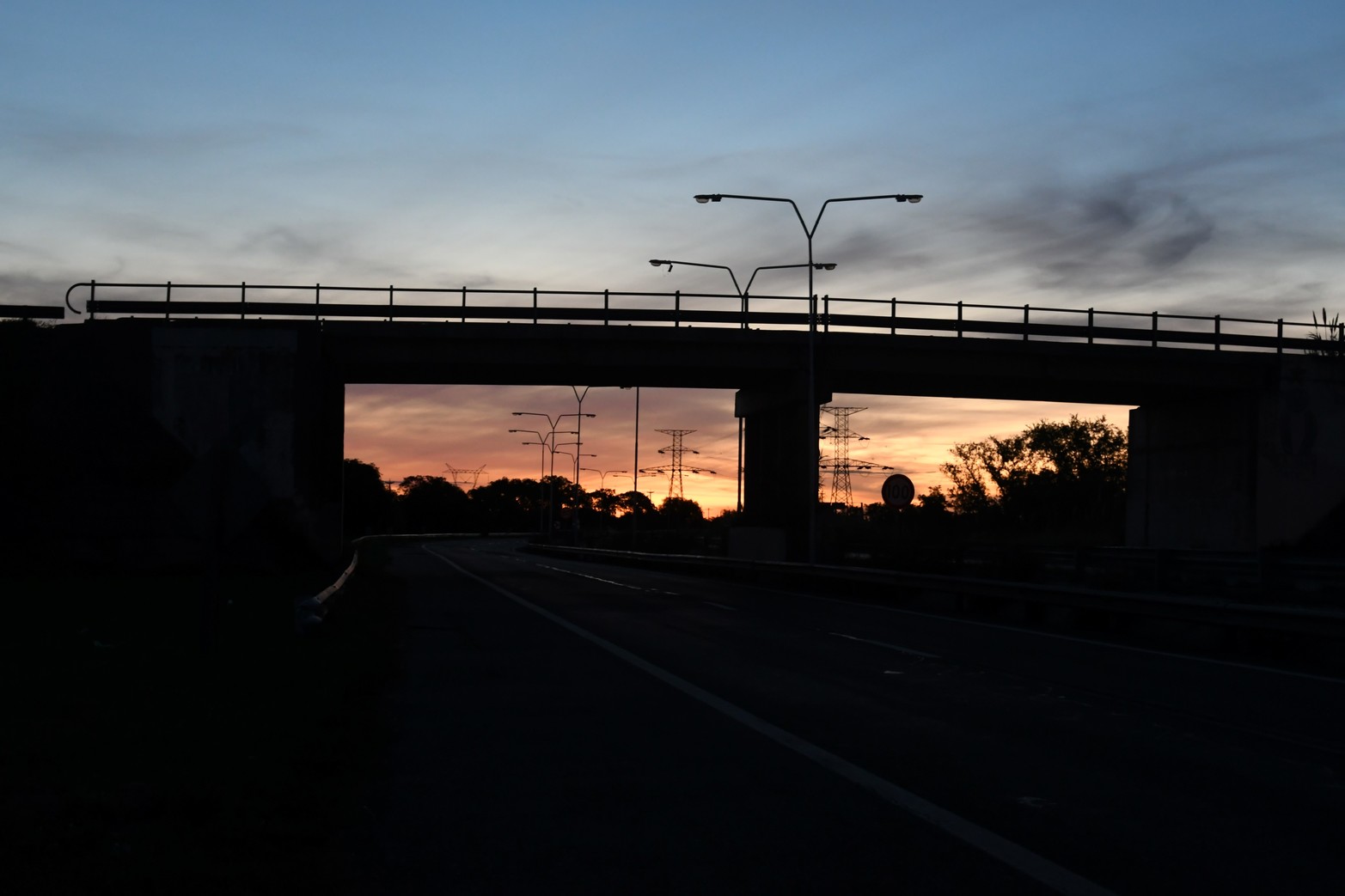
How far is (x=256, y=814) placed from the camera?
6.91 metres

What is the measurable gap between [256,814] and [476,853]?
1.27m

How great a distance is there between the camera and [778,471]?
47562 millimetres

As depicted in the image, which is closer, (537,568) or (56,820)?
(56,820)

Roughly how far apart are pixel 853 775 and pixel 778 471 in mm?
39194

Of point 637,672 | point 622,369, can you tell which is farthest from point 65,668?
point 622,369

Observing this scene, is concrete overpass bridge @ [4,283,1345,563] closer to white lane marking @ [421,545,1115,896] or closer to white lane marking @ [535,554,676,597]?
white lane marking @ [535,554,676,597]

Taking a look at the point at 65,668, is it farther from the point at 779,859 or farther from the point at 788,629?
the point at 788,629

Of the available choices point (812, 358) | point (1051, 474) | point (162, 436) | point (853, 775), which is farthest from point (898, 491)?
point (1051, 474)

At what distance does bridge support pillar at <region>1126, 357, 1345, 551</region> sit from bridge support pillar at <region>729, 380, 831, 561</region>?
536 inches

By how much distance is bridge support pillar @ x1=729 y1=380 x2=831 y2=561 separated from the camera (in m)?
41.8

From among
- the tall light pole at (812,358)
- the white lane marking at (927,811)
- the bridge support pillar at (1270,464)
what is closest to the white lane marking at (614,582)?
the tall light pole at (812,358)

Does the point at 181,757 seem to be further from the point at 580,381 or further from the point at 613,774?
the point at 580,381

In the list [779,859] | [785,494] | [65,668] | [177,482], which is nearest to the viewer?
[779,859]

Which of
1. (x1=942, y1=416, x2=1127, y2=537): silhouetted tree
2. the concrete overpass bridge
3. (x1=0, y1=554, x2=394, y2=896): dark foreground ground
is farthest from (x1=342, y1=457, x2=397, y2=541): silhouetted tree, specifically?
(x1=0, y1=554, x2=394, y2=896): dark foreground ground
